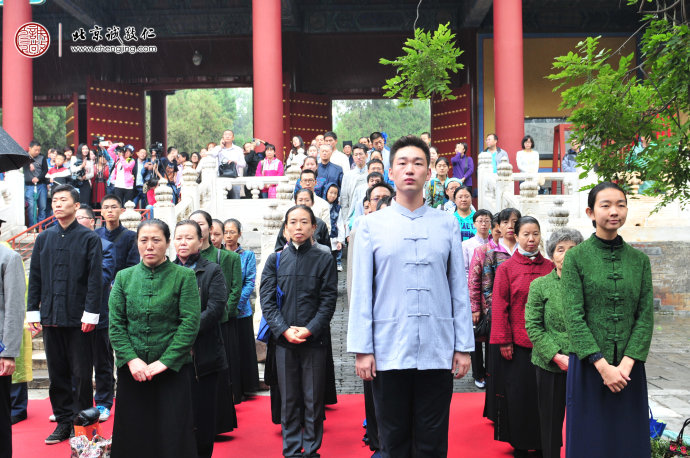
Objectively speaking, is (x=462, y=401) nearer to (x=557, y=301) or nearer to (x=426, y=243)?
(x=557, y=301)

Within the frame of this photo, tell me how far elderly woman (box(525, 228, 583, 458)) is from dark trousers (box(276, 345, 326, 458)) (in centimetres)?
136

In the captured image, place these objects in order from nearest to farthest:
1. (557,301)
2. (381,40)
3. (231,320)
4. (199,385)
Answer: (557,301)
(199,385)
(231,320)
(381,40)

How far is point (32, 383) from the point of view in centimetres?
695

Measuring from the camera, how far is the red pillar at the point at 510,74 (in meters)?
13.2

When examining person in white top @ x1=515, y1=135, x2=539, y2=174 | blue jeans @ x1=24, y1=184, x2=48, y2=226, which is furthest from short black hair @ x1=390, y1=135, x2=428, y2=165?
blue jeans @ x1=24, y1=184, x2=48, y2=226

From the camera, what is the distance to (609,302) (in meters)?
3.31

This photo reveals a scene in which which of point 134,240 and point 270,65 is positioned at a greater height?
point 270,65

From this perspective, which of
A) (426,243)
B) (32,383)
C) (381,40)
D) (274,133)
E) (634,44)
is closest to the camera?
(426,243)

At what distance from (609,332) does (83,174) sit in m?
11.3

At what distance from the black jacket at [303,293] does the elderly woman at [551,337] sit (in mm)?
1279

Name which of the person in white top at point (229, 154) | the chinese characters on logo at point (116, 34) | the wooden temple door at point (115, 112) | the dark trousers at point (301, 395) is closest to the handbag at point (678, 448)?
the dark trousers at point (301, 395)

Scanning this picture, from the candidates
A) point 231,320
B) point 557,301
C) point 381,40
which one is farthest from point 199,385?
point 381,40

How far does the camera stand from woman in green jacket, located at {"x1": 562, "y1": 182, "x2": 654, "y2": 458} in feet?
10.8

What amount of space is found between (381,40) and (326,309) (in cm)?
1422
